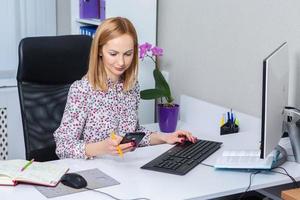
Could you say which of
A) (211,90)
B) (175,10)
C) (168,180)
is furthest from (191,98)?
(168,180)

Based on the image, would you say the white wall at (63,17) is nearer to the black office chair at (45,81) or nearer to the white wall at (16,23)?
the white wall at (16,23)

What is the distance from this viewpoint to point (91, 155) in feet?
5.63

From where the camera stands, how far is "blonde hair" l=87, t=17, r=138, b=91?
182 centimetres

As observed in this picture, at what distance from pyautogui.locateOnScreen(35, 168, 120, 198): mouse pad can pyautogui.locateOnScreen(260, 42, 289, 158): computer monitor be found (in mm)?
485

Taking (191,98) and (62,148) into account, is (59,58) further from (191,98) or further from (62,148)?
(191,98)

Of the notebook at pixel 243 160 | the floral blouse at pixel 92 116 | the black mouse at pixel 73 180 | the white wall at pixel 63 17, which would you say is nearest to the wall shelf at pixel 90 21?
the white wall at pixel 63 17

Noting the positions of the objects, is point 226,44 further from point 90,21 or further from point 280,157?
point 90,21

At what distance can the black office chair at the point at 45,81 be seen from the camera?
6.67 feet

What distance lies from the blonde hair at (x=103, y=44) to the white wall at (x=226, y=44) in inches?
23.1

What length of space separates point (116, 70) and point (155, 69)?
2.61 feet

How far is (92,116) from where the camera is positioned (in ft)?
6.27

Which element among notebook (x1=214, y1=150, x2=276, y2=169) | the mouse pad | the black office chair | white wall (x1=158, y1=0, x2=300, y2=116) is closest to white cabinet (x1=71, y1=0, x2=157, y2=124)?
white wall (x1=158, y1=0, x2=300, y2=116)

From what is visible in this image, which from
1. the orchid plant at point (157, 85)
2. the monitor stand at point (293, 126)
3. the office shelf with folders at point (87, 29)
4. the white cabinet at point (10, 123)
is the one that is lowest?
the white cabinet at point (10, 123)

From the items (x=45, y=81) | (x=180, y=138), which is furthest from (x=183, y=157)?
(x=45, y=81)
